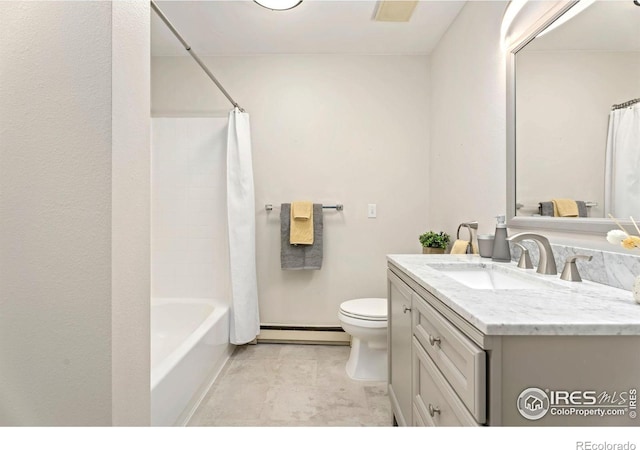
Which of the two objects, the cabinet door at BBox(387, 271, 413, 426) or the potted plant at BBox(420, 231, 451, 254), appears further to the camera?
the potted plant at BBox(420, 231, 451, 254)

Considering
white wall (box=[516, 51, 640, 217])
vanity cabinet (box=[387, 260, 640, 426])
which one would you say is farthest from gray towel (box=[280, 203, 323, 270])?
vanity cabinet (box=[387, 260, 640, 426])

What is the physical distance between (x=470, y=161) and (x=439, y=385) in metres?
1.44

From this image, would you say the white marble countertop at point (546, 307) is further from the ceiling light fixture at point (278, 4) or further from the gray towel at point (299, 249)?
the ceiling light fixture at point (278, 4)

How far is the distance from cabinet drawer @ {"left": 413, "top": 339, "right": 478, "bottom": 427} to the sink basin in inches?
13.6

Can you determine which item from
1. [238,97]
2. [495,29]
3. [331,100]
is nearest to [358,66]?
[331,100]

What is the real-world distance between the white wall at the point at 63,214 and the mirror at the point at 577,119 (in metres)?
1.45

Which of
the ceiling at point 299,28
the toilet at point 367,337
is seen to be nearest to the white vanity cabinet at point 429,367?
the toilet at point 367,337

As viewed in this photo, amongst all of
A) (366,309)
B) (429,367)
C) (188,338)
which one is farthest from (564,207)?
(188,338)

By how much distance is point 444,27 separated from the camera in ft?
7.51

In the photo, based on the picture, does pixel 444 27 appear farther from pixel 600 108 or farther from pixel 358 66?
pixel 600 108

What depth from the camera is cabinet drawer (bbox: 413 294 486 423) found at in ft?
2.28

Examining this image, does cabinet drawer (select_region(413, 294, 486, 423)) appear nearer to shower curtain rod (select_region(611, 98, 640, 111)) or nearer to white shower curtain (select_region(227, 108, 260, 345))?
shower curtain rod (select_region(611, 98, 640, 111))

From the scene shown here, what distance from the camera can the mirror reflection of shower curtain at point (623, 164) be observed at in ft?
3.33

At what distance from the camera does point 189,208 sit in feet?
8.47
